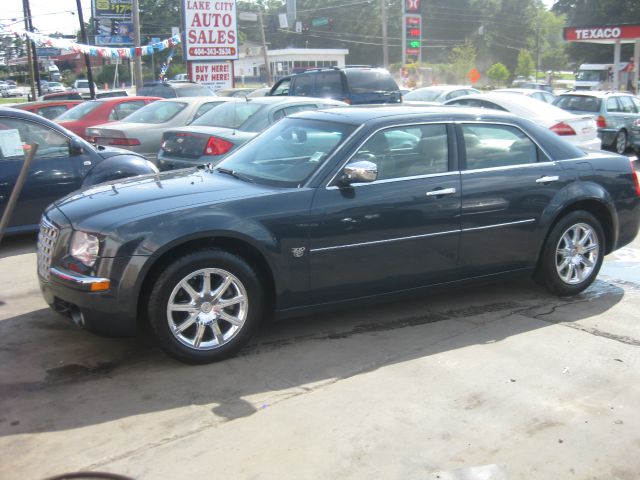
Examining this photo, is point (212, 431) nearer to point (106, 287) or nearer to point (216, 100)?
point (106, 287)

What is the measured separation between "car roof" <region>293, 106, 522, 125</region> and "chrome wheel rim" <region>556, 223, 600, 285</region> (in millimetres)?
1091

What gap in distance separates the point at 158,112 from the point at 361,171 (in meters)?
8.06

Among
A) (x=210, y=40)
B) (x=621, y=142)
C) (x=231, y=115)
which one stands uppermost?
(x=210, y=40)

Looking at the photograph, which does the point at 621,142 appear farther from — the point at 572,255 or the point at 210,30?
the point at 210,30

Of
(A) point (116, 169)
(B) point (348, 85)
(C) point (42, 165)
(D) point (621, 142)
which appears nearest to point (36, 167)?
(C) point (42, 165)

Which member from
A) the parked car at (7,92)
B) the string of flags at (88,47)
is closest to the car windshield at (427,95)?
the string of flags at (88,47)

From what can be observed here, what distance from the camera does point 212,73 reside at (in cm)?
2653

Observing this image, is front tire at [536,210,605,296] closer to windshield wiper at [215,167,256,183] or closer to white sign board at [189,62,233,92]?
windshield wiper at [215,167,256,183]

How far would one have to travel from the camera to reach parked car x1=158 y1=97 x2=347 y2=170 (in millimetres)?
8969

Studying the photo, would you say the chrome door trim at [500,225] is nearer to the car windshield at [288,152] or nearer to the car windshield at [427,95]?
the car windshield at [288,152]

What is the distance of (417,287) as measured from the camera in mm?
5316

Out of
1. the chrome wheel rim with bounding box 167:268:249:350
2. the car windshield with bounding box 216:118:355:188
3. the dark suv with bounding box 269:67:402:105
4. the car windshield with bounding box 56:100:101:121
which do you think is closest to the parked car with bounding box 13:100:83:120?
the car windshield with bounding box 56:100:101:121

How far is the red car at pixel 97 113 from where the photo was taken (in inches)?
533

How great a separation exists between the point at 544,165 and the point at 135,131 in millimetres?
7361
